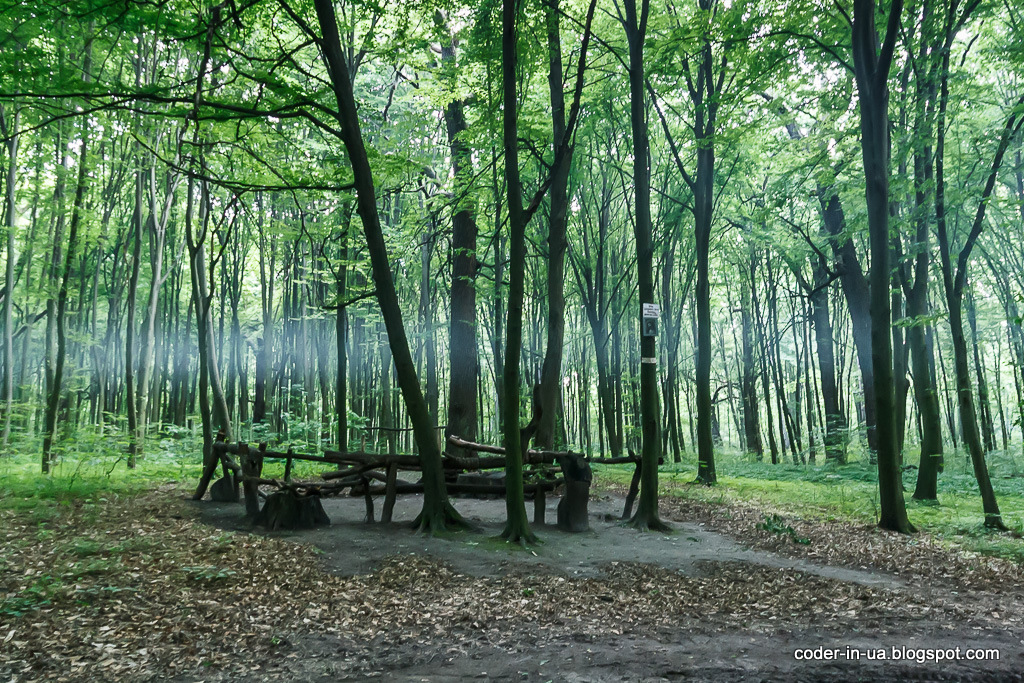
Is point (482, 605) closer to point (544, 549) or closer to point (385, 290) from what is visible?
point (544, 549)

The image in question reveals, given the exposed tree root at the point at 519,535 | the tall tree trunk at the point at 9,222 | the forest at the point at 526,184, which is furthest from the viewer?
the tall tree trunk at the point at 9,222

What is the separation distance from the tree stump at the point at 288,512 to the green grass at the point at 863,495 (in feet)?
20.2

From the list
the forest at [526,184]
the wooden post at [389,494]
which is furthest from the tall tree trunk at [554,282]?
the wooden post at [389,494]

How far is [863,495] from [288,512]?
29.8 ft

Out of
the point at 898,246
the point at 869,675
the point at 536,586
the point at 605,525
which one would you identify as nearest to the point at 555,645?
the point at 536,586

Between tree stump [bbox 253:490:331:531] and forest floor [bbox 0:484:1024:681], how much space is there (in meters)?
0.31

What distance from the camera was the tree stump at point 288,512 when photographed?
23.6 ft

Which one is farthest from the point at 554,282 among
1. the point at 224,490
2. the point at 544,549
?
the point at 224,490

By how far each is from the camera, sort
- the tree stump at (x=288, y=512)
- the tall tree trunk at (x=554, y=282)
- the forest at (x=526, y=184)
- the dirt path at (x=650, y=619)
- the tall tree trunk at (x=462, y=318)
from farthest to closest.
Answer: the tall tree trunk at (x=462, y=318) < the tall tree trunk at (x=554, y=282) < the forest at (x=526, y=184) < the tree stump at (x=288, y=512) < the dirt path at (x=650, y=619)

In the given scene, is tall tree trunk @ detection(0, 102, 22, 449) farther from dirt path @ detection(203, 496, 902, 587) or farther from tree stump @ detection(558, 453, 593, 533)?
tree stump @ detection(558, 453, 593, 533)

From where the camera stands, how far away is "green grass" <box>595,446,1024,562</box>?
7.45 m

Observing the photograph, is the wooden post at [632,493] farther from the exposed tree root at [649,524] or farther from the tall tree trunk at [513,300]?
the tall tree trunk at [513,300]

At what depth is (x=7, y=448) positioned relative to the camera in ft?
38.5

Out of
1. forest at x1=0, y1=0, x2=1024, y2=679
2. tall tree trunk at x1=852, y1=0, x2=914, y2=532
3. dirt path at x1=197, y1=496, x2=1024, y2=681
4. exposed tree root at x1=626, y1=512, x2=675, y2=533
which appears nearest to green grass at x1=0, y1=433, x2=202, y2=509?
forest at x1=0, y1=0, x2=1024, y2=679
